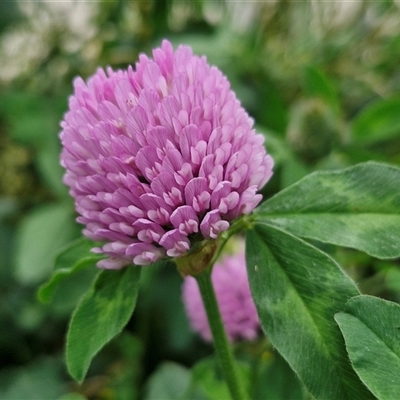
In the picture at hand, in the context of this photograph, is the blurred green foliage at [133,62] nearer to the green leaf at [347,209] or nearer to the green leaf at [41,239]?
the green leaf at [41,239]

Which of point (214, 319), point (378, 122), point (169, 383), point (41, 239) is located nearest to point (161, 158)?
point (214, 319)

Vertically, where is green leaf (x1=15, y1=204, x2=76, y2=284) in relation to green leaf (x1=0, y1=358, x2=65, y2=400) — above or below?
above

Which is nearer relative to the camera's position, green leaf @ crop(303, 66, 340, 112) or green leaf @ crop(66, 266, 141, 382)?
green leaf @ crop(66, 266, 141, 382)

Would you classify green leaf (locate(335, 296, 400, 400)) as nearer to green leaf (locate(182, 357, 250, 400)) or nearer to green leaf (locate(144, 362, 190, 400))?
green leaf (locate(182, 357, 250, 400))

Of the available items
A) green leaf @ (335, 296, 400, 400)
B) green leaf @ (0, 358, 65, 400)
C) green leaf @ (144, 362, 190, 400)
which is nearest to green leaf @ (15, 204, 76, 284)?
green leaf @ (0, 358, 65, 400)

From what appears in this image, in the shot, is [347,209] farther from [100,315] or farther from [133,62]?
[133,62]

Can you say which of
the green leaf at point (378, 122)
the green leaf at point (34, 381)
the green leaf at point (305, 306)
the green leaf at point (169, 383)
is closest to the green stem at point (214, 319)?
the green leaf at point (305, 306)
